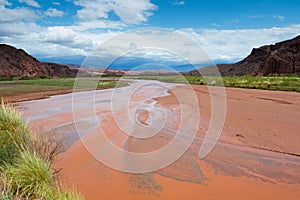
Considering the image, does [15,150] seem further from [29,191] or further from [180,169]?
[180,169]

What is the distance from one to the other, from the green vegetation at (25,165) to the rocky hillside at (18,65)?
263 ft

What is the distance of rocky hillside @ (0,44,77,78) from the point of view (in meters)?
80.9

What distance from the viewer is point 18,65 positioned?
88000 millimetres

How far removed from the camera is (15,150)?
14.8ft

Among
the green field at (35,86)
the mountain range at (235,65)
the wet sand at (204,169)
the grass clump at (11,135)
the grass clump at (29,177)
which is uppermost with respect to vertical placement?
the mountain range at (235,65)

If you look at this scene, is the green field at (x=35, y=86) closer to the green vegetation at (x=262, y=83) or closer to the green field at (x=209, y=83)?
the green field at (x=209, y=83)

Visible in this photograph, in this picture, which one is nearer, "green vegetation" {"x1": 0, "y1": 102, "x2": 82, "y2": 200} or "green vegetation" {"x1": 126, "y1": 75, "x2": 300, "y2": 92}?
"green vegetation" {"x1": 0, "y1": 102, "x2": 82, "y2": 200}

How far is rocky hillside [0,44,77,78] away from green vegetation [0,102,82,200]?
8025cm

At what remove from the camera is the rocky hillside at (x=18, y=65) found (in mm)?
80938

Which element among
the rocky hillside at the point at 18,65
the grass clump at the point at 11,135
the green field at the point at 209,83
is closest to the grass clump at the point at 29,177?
the grass clump at the point at 11,135

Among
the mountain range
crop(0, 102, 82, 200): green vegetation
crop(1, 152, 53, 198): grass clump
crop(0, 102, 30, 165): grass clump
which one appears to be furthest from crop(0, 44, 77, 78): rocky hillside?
crop(1, 152, 53, 198): grass clump

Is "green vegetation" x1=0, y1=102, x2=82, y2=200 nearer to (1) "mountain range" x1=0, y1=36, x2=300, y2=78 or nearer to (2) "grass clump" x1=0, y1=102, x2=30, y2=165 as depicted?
(2) "grass clump" x1=0, y1=102, x2=30, y2=165

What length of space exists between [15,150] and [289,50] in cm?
8884

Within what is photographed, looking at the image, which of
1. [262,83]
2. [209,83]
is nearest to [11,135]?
[262,83]
